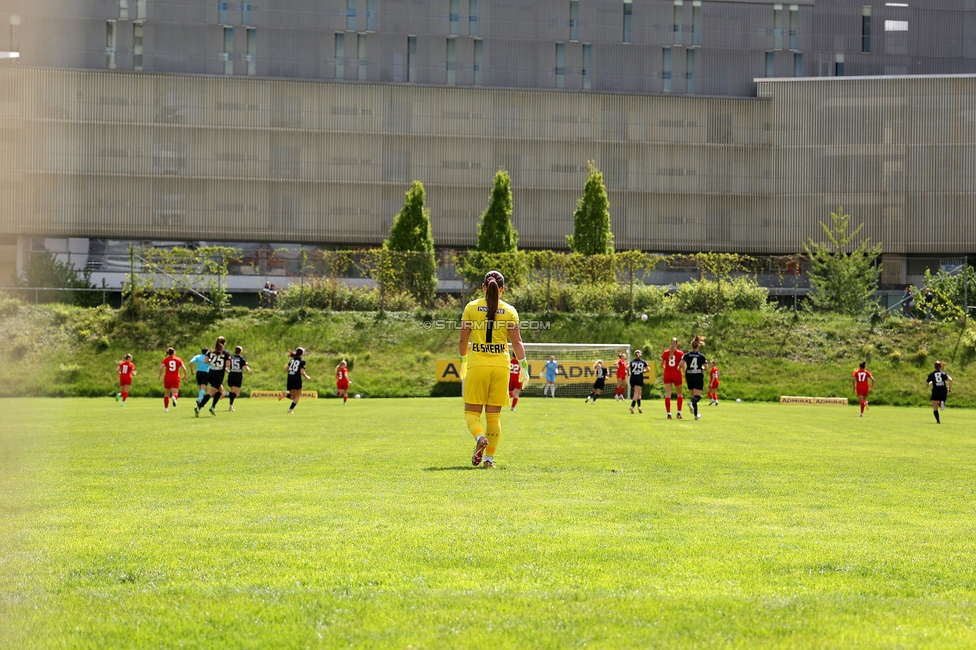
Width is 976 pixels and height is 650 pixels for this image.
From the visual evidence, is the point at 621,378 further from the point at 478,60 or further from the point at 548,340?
the point at 478,60

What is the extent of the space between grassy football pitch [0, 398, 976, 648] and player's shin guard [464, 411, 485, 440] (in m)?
0.49

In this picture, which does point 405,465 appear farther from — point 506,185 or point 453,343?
point 506,185

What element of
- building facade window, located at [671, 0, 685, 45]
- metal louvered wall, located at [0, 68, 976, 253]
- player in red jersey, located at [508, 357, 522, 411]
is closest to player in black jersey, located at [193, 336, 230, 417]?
player in red jersey, located at [508, 357, 522, 411]

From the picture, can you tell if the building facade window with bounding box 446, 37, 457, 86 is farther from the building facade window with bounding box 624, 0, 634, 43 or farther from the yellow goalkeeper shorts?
the yellow goalkeeper shorts

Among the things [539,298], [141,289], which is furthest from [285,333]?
[539,298]

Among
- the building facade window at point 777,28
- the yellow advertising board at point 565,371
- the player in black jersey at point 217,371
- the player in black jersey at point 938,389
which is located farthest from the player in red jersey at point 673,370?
the building facade window at point 777,28

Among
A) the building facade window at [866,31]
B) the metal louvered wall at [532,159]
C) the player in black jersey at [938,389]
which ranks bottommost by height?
the player in black jersey at [938,389]

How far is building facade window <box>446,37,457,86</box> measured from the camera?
279 feet

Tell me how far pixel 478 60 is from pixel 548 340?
36759 mm

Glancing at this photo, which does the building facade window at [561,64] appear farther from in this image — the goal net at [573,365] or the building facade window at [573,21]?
the goal net at [573,365]

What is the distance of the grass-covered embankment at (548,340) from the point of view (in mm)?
A: 50125

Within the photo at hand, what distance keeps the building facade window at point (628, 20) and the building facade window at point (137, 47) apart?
3619 centimetres

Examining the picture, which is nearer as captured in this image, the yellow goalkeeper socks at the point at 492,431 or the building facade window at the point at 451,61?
the yellow goalkeeper socks at the point at 492,431

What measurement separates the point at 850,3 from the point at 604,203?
31345mm
